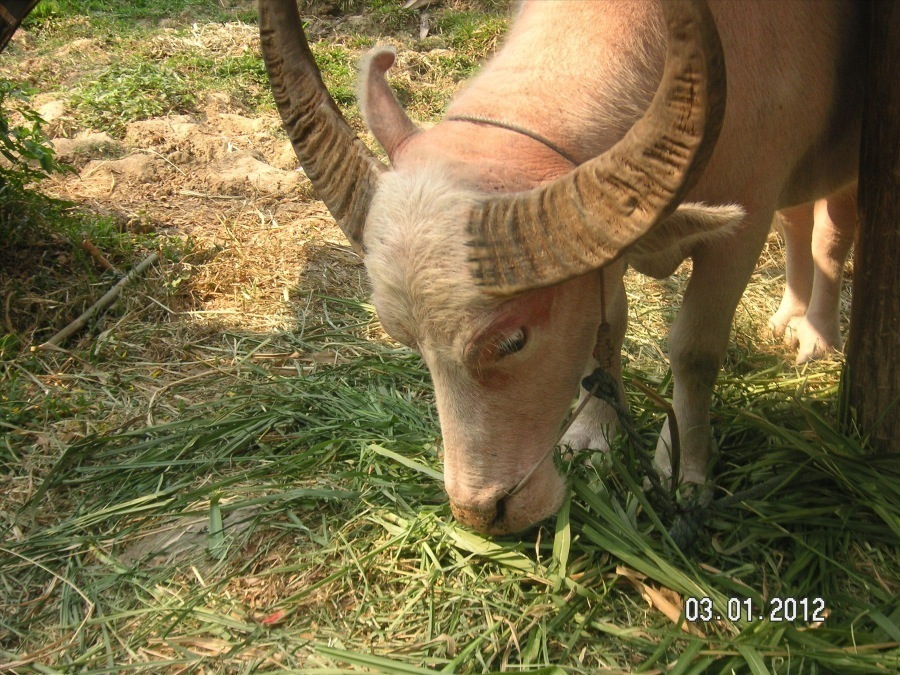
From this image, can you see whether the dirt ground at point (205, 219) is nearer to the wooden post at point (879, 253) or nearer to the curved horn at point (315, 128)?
the curved horn at point (315, 128)

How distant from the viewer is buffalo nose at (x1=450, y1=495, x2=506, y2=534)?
2516 millimetres

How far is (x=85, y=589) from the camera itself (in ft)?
9.60

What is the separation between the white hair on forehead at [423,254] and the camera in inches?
86.7

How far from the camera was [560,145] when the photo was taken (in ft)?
7.88

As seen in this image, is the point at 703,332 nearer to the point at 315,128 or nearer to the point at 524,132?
the point at 524,132

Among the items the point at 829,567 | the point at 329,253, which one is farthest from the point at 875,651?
the point at 329,253

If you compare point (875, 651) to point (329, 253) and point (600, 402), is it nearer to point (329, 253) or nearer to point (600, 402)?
point (600, 402)

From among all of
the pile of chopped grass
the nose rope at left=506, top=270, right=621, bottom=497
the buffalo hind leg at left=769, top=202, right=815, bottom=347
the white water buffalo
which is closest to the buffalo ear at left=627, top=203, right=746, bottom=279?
the white water buffalo

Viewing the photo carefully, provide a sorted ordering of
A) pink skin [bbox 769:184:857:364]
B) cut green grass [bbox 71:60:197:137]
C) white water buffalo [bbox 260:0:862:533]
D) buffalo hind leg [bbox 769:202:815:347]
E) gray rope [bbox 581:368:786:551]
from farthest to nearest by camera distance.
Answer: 1. cut green grass [bbox 71:60:197:137]
2. buffalo hind leg [bbox 769:202:815:347]
3. pink skin [bbox 769:184:857:364]
4. gray rope [bbox 581:368:786:551]
5. white water buffalo [bbox 260:0:862:533]

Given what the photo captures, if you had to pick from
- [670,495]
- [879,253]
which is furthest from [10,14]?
[879,253]

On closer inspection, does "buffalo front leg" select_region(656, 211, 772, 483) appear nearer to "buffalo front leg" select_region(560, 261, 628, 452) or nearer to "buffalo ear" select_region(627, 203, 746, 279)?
"buffalo ear" select_region(627, 203, 746, 279)

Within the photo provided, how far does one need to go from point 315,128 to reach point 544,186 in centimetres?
91

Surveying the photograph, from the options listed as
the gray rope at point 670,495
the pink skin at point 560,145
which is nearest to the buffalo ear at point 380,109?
the pink skin at point 560,145

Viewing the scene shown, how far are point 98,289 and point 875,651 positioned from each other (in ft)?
14.5
